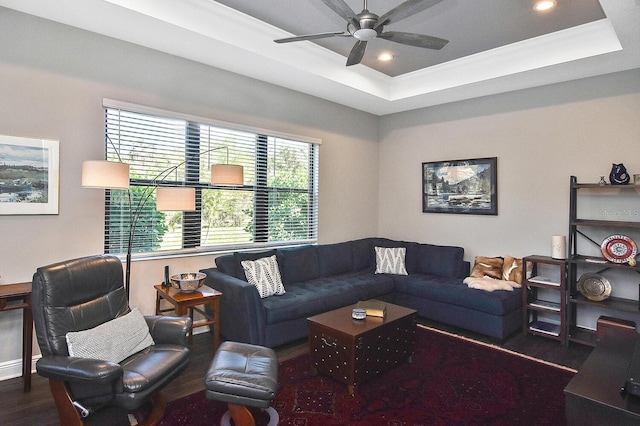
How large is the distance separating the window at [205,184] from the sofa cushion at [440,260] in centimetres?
153

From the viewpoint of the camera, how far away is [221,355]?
7.78ft

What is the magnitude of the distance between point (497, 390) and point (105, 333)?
2.87 m

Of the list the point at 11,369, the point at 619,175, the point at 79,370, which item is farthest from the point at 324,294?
the point at 619,175

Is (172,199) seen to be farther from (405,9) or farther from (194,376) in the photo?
(405,9)

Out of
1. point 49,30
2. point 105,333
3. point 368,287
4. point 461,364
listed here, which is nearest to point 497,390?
point 461,364

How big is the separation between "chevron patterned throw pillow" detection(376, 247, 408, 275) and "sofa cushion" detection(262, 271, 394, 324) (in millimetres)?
202

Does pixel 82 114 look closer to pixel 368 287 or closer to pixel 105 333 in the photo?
pixel 105 333

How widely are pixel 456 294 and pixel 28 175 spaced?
167 inches

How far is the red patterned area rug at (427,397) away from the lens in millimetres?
2426

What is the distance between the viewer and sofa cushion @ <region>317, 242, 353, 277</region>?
471 centimetres

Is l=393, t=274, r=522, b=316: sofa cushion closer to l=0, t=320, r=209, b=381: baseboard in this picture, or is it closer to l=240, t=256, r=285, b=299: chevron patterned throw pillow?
l=240, t=256, r=285, b=299: chevron patterned throw pillow

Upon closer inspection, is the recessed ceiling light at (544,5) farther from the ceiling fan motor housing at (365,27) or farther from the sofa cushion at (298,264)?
the sofa cushion at (298,264)

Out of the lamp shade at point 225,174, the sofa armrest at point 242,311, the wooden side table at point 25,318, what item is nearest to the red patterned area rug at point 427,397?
the sofa armrest at point 242,311

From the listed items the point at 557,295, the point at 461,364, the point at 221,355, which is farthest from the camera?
the point at 557,295
